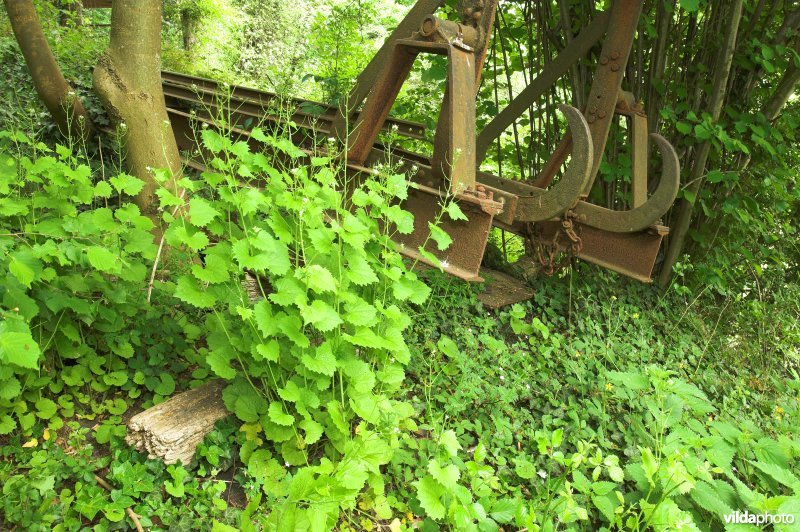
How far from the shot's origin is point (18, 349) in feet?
5.58

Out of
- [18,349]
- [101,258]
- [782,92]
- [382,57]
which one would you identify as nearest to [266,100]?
[382,57]

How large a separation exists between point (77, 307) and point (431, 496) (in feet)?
5.07

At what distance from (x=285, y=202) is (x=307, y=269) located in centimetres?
36

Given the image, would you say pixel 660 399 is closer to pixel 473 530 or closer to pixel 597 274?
pixel 473 530

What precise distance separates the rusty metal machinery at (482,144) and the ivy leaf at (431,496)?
Result: 1066mm

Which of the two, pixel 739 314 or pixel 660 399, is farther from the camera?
pixel 739 314

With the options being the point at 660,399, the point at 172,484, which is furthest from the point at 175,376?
the point at 660,399

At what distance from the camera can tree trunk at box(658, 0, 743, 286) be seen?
4.53 meters

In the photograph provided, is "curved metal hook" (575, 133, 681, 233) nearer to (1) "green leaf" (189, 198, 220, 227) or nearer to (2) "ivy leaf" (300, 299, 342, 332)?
(2) "ivy leaf" (300, 299, 342, 332)

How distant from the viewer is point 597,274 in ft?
15.5

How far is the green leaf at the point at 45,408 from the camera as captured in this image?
2.19 meters

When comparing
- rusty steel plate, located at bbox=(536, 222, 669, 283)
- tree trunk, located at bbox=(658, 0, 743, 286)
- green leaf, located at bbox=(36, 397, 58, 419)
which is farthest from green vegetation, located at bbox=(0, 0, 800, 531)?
tree trunk, located at bbox=(658, 0, 743, 286)

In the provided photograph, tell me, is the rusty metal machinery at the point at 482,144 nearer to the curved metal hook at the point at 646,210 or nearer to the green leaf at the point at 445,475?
A: the curved metal hook at the point at 646,210

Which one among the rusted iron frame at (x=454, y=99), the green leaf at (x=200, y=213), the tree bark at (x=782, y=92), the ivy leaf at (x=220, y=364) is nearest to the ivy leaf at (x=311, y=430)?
the ivy leaf at (x=220, y=364)
